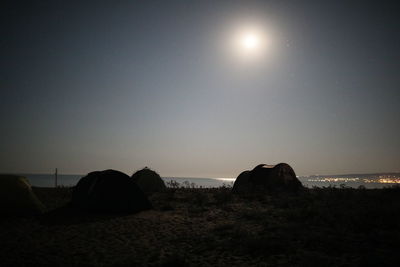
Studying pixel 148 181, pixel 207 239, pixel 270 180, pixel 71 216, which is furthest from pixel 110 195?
pixel 270 180

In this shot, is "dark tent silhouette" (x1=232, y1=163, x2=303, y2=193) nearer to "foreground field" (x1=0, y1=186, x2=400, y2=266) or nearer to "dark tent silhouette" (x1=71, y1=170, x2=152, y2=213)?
"foreground field" (x1=0, y1=186, x2=400, y2=266)

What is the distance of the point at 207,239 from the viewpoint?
7.51 m

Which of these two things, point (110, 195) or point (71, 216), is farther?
point (110, 195)

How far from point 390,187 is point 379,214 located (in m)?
9.81

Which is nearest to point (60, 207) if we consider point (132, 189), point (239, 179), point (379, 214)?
point (132, 189)

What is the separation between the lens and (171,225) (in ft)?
30.9

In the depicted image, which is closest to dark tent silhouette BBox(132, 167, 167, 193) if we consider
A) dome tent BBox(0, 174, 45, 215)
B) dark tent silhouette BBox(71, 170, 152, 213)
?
dark tent silhouette BBox(71, 170, 152, 213)

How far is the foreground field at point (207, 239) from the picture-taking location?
5.89 meters

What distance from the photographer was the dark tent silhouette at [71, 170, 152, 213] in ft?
36.7

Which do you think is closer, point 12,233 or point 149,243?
point 149,243

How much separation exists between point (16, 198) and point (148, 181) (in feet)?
33.8

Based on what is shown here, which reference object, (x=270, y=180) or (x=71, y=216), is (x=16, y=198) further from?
(x=270, y=180)

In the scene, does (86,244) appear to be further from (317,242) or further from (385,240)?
(385,240)

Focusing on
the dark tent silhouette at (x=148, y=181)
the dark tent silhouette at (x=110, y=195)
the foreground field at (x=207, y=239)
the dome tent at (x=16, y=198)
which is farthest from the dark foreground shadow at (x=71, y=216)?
the dark tent silhouette at (x=148, y=181)
